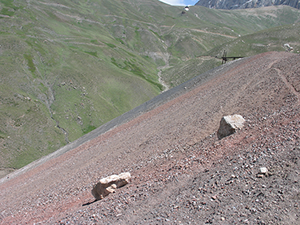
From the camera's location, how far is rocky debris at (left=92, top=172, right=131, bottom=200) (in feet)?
42.3

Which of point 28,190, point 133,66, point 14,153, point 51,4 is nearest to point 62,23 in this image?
point 51,4

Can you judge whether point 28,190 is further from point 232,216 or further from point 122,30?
point 122,30

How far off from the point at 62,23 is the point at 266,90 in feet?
483

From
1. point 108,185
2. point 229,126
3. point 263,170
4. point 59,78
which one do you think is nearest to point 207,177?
point 263,170

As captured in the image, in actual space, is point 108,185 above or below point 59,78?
below

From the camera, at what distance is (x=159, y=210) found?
9.76 meters

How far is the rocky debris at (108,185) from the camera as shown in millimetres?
12883

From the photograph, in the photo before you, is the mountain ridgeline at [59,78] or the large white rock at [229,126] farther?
the mountain ridgeline at [59,78]

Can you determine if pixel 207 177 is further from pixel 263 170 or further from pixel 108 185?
pixel 108 185

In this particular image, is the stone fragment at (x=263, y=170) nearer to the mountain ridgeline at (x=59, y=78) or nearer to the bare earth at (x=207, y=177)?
the bare earth at (x=207, y=177)

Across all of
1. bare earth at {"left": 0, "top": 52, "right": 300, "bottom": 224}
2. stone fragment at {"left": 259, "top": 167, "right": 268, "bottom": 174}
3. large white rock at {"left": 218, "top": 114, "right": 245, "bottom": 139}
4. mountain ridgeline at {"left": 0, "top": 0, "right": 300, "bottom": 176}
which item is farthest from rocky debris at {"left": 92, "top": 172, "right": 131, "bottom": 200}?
mountain ridgeline at {"left": 0, "top": 0, "right": 300, "bottom": 176}

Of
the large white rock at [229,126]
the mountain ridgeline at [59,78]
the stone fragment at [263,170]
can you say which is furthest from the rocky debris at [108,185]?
the mountain ridgeline at [59,78]

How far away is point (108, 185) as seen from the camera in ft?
42.9

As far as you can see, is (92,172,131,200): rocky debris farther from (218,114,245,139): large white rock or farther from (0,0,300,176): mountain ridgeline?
(0,0,300,176): mountain ridgeline
